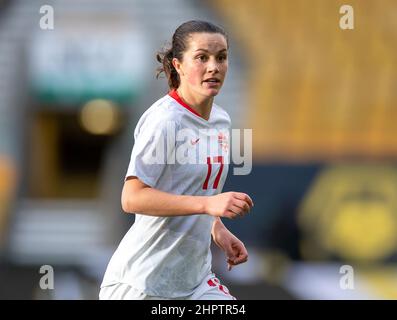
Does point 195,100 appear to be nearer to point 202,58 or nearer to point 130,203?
point 202,58

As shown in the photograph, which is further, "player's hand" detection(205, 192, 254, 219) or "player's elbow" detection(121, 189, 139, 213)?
"player's elbow" detection(121, 189, 139, 213)

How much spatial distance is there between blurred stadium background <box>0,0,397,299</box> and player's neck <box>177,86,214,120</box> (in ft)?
19.7

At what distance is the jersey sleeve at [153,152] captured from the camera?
3080mm

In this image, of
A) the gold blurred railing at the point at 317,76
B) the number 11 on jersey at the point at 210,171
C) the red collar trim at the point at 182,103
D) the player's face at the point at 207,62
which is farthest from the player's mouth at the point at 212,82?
the gold blurred railing at the point at 317,76

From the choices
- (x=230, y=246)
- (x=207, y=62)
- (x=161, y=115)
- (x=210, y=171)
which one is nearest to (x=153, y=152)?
(x=161, y=115)

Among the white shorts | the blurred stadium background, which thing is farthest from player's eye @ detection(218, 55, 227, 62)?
the blurred stadium background

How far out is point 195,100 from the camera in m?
3.28

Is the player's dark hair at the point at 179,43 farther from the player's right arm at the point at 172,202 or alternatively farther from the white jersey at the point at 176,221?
the player's right arm at the point at 172,202

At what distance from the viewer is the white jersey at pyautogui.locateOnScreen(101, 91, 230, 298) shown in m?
3.18

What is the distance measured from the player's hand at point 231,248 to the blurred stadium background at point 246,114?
5.81 metres

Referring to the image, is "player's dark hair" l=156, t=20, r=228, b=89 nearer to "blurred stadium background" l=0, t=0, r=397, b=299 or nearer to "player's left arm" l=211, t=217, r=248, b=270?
"player's left arm" l=211, t=217, r=248, b=270

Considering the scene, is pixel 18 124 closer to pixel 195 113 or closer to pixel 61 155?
pixel 61 155
